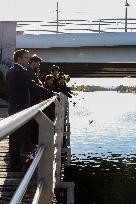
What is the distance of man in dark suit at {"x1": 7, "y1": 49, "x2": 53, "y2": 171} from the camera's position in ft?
20.6

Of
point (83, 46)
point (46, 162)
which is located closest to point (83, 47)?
point (83, 46)

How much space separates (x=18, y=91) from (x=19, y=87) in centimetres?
6

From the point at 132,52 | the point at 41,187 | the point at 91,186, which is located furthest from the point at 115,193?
the point at 132,52

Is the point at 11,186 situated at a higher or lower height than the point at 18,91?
lower

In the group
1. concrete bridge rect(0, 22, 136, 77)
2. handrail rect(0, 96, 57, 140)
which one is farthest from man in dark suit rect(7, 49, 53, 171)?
concrete bridge rect(0, 22, 136, 77)

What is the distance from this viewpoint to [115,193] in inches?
542

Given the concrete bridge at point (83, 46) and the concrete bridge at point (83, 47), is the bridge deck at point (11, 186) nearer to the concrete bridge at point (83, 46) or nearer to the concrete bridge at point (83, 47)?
the concrete bridge at point (83, 46)

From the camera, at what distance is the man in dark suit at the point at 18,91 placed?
6.28 meters

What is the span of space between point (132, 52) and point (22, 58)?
24.5m

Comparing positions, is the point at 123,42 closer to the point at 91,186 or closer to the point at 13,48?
the point at 13,48

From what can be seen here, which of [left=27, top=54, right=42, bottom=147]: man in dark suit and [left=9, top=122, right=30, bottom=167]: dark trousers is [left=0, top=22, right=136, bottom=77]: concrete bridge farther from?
[left=9, top=122, right=30, bottom=167]: dark trousers

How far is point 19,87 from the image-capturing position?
643 centimetres

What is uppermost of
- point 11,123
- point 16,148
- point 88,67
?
point 88,67

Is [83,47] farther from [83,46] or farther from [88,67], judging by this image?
[88,67]
